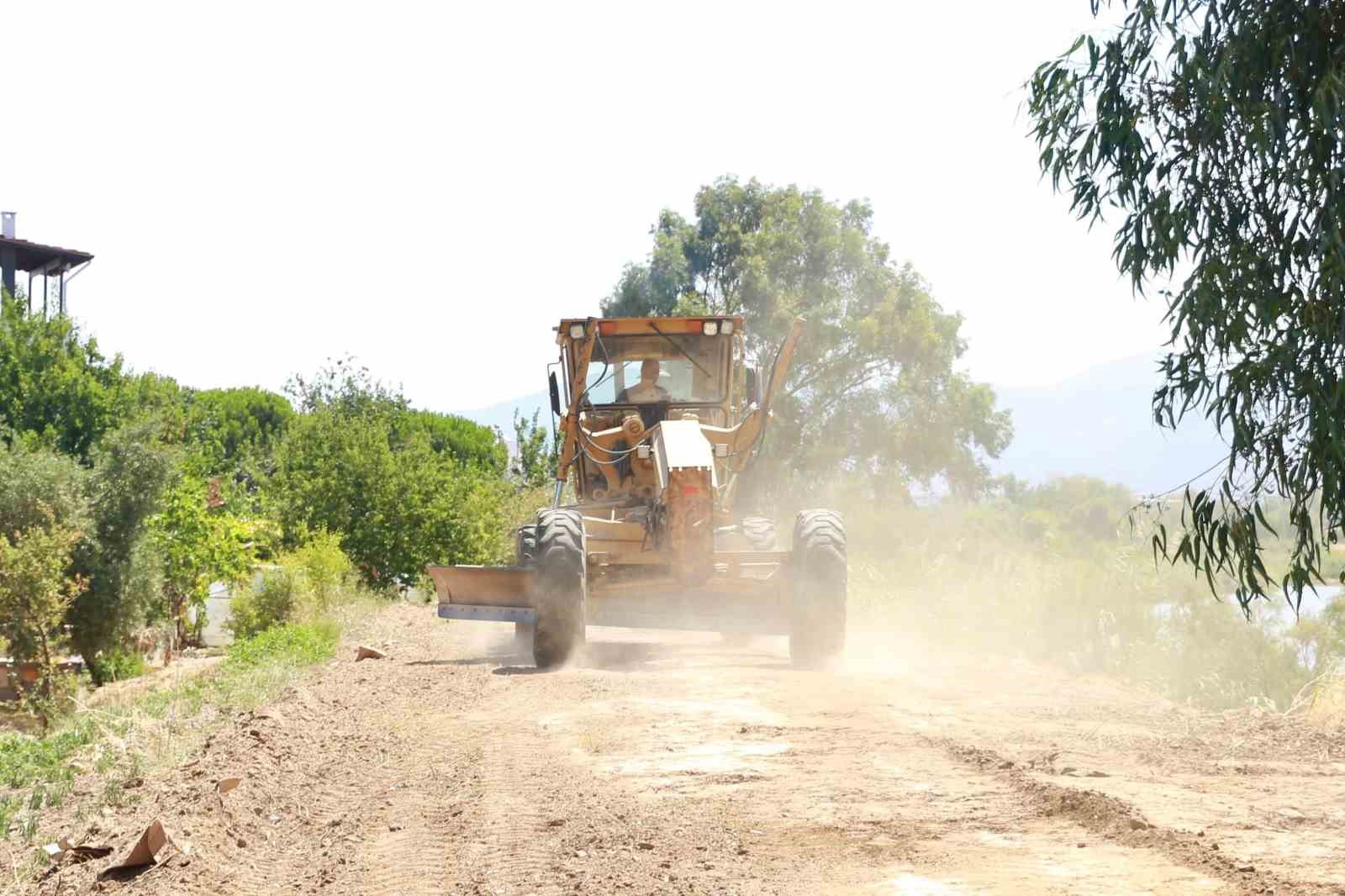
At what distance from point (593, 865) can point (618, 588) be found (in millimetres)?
6888

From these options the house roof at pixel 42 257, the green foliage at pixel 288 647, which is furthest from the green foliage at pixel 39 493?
the house roof at pixel 42 257

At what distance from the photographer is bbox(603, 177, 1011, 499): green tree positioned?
3738 centimetres

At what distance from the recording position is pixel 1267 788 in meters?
7.45

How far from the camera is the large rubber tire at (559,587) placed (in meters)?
12.3

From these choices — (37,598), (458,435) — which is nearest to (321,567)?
(37,598)

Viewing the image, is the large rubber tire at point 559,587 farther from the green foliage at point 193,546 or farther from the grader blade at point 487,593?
the green foliage at point 193,546

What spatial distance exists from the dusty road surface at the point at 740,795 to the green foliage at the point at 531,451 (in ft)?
77.0

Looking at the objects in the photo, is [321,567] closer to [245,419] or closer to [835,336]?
[835,336]

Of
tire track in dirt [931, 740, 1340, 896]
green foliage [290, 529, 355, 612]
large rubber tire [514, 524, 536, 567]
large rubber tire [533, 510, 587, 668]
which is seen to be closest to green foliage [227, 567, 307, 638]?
green foliage [290, 529, 355, 612]

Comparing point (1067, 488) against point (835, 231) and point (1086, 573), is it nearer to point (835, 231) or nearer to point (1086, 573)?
point (835, 231)

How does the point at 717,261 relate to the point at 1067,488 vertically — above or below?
above

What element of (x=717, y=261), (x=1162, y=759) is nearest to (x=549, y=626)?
(x=1162, y=759)

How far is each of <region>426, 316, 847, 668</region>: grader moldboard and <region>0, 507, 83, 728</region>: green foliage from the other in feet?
32.9

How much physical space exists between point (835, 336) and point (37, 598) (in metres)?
22.7
